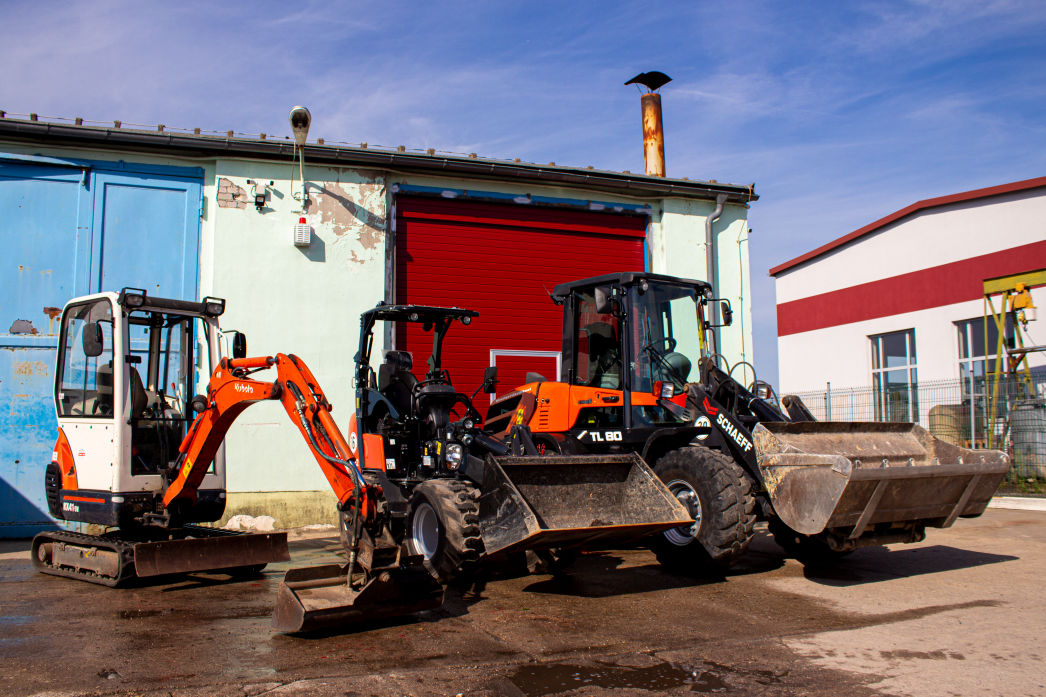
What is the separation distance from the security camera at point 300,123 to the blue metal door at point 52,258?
155cm

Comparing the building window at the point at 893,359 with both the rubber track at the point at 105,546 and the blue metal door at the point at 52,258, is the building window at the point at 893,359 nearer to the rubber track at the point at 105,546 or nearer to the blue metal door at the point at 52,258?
the blue metal door at the point at 52,258

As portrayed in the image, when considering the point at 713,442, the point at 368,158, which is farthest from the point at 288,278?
the point at 713,442

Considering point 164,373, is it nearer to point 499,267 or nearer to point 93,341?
point 93,341

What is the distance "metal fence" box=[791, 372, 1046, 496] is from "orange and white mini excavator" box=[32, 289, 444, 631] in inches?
433

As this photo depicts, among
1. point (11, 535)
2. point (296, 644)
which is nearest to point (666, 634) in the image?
point (296, 644)

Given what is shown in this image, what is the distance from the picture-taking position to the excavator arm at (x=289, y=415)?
20.0 ft

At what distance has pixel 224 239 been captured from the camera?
11.2m

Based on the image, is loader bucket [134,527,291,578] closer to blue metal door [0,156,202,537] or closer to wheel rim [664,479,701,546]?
wheel rim [664,479,701,546]

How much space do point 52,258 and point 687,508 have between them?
892 cm

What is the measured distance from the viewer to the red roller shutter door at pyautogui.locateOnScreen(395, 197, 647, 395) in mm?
12242

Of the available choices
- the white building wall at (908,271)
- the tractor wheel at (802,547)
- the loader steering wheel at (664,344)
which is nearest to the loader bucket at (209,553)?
the loader steering wheel at (664,344)

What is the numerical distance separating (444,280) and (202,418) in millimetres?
5492

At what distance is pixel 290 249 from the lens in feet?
37.6

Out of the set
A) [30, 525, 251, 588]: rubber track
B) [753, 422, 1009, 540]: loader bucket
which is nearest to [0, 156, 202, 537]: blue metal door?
[30, 525, 251, 588]: rubber track
